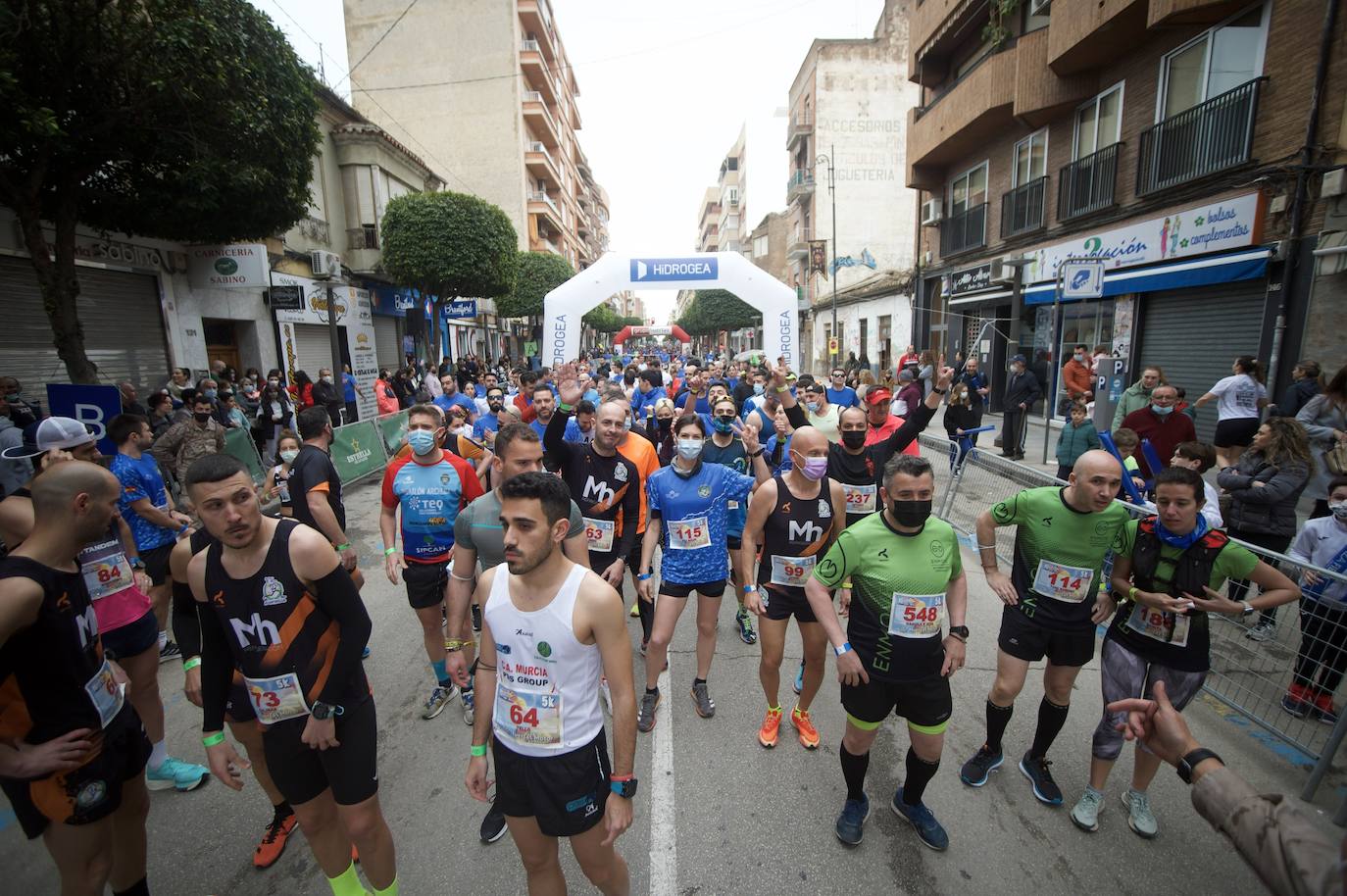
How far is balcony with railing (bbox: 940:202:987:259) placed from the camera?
18172 millimetres

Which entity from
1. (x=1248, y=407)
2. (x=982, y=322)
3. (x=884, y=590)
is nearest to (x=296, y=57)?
(x=884, y=590)

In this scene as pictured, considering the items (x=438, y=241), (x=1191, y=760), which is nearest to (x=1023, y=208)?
(x=438, y=241)

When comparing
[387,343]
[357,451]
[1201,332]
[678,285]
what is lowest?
[357,451]

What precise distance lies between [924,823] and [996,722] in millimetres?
766

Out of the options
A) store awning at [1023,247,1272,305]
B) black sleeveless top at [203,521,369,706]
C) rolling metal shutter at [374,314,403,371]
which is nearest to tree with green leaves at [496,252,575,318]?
rolling metal shutter at [374,314,403,371]

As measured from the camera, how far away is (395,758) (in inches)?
148

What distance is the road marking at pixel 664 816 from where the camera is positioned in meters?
2.82

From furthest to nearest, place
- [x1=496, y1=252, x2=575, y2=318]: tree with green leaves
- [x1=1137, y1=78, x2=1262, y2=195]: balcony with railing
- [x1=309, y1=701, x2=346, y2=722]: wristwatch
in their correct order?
[x1=496, y1=252, x2=575, y2=318]: tree with green leaves < [x1=1137, y1=78, x2=1262, y2=195]: balcony with railing < [x1=309, y1=701, x2=346, y2=722]: wristwatch

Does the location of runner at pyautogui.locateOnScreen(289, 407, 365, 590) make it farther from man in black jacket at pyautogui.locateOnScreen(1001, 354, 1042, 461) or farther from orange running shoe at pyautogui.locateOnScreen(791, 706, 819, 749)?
man in black jacket at pyautogui.locateOnScreen(1001, 354, 1042, 461)

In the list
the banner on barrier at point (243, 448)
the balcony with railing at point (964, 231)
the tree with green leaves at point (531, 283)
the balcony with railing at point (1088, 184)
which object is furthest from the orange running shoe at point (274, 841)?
the tree with green leaves at point (531, 283)

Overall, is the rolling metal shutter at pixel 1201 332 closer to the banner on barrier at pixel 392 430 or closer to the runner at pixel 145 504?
the runner at pixel 145 504

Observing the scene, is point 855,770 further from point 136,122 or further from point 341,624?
point 136,122

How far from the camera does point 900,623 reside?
291cm

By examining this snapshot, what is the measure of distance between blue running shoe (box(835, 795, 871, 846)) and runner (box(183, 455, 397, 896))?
207 centimetres
